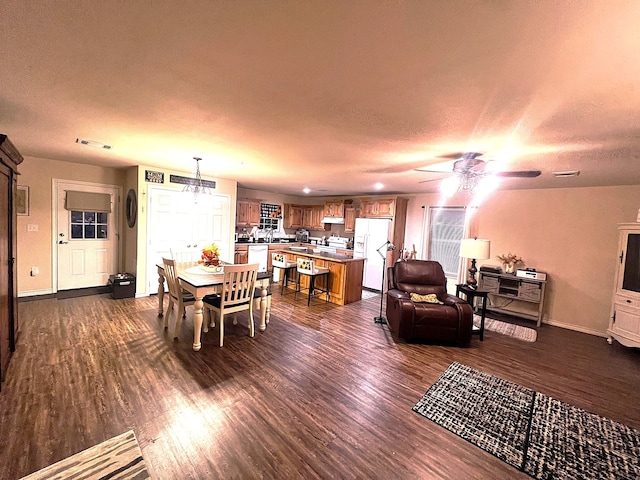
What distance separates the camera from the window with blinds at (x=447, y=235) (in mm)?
5895

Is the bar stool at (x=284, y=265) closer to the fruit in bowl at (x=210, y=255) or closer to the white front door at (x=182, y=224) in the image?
the white front door at (x=182, y=224)

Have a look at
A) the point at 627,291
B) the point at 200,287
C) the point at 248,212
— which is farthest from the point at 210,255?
the point at 627,291

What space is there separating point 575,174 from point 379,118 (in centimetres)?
324

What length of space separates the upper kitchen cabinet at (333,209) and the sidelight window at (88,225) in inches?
200

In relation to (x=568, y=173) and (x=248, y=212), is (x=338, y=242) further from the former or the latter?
(x=568, y=173)

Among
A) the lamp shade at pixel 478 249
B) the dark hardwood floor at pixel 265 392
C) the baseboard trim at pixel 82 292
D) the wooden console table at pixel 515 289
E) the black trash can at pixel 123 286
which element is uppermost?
the lamp shade at pixel 478 249

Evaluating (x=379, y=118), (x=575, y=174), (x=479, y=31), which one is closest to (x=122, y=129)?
(x=379, y=118)

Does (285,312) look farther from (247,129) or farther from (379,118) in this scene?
(379,118)

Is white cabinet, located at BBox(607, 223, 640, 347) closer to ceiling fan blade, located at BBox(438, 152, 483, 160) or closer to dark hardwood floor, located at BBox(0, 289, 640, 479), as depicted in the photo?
dark hardwood floor, located at BBox(0, 289, 640, 479)

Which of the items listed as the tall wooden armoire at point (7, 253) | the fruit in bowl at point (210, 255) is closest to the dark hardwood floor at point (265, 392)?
the tall wooden armoire at point (7, 253)

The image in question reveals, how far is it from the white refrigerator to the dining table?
311cm

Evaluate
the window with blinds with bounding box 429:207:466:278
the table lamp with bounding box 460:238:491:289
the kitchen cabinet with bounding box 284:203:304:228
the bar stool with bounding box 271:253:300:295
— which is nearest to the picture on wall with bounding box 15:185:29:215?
the bar stool with bounding box 271:253:300:295

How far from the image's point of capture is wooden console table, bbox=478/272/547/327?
4.66 metres

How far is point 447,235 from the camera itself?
6051mm
